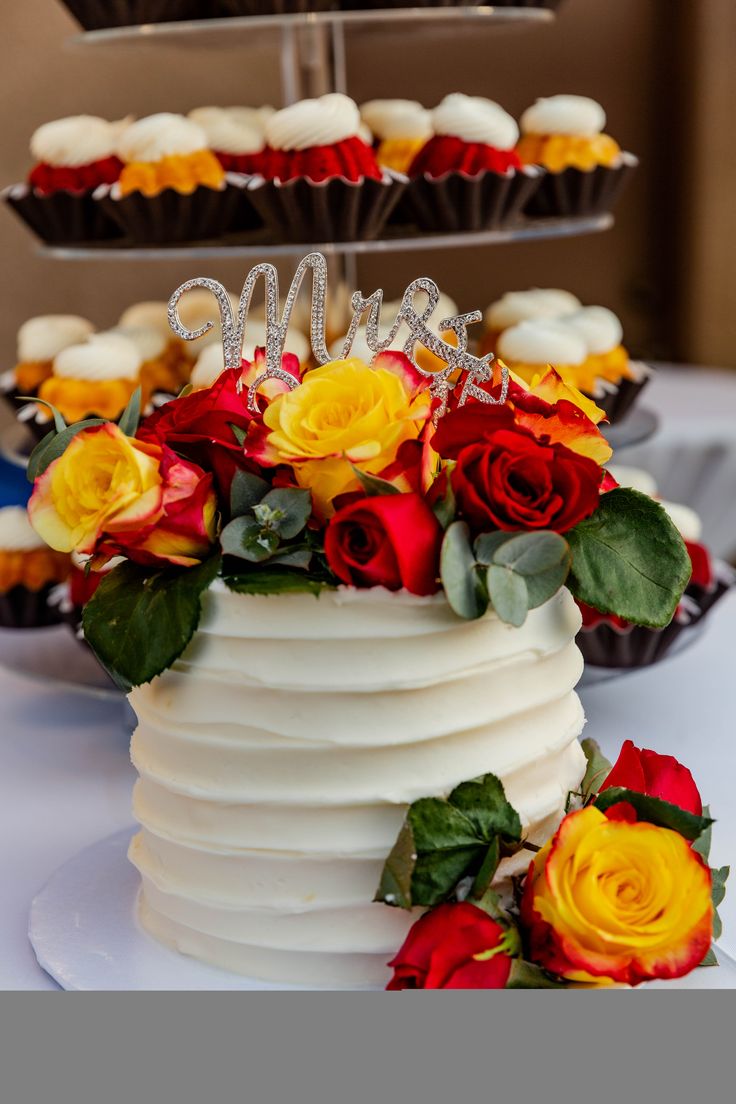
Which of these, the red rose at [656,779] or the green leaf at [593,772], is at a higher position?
the red rose at [656,779]

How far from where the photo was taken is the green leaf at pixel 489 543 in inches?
32.7

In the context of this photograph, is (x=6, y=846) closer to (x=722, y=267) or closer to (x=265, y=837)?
(x=265, y=837)

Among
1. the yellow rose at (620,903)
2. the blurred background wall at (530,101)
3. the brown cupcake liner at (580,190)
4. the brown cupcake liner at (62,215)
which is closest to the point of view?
the yellow rose at (620,903)

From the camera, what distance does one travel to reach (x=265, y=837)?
87 centimetres

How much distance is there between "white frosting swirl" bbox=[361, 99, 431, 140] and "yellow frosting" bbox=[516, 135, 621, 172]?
7.2 inches

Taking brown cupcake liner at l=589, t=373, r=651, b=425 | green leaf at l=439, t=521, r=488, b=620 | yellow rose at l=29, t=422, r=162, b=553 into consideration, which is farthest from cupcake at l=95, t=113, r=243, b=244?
green leaf at l=439, t=521, r=488, b=620

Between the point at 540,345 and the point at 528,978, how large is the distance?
3.38 feet

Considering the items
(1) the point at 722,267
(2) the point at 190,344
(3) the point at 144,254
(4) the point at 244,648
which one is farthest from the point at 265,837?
(1) the point at 722,267

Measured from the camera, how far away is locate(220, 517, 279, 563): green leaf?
844mm

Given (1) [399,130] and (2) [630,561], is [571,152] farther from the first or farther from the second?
(2) [630,561]

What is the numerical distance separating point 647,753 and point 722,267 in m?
2.59

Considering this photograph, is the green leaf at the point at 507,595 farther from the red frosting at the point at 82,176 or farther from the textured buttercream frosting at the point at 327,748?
the red frosting at the point at 82,176

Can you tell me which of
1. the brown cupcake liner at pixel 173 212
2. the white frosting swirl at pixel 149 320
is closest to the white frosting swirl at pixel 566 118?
the brown cupcake liner at pixel 173 212

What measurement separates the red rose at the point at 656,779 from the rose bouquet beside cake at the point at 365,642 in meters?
0.05
